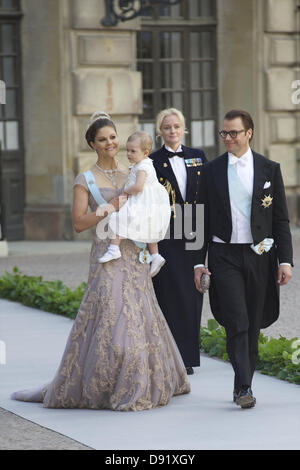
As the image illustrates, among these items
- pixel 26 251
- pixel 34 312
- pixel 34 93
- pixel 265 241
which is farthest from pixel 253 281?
pixel 34 93

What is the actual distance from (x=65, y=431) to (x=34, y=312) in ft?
15.6

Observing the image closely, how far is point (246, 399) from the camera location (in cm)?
693

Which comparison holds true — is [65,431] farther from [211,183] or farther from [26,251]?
[26,251]

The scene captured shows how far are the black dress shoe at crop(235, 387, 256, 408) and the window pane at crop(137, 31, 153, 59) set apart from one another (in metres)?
11.8

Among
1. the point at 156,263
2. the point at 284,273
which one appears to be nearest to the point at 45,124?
the point at 156,263

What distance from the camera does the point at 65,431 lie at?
6.46m

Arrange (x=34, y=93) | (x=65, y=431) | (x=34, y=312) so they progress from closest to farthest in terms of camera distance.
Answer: (x=65, y=431) → (x=34, y=312) → (x=34, y=93)

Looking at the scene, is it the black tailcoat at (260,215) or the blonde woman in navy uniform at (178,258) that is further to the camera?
the blonde woman in navy uniform at (178,258)

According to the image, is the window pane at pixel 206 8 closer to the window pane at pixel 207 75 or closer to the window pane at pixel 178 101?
the window pane at pixel 207 75

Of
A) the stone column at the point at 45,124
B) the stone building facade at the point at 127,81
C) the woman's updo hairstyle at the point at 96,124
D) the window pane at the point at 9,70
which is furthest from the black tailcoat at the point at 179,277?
the window pane at the point at 9,70

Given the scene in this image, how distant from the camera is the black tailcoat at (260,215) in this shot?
23.0 feet

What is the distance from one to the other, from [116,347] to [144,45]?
11779 millimetres

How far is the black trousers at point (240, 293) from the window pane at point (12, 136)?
420 inches

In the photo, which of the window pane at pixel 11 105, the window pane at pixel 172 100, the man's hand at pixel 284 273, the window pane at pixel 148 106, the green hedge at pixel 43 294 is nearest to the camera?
the man's hand at pixel 284 273
